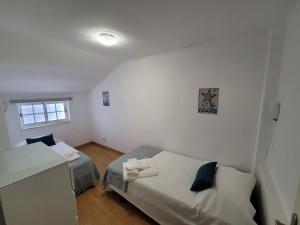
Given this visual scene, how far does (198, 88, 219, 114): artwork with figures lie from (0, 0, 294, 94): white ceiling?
71 cm

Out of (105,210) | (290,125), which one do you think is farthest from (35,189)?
(290,125)

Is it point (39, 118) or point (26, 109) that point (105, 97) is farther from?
point (26, 109)

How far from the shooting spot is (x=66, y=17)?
135 cm

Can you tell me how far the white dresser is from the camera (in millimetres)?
965

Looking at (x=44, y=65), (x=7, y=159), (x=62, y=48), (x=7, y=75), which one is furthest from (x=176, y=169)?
(x=7, y=75)

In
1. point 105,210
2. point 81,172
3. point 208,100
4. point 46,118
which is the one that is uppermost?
point 208,100

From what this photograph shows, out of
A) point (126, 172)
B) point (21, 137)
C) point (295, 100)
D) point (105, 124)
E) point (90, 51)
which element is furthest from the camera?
point (105, 124)

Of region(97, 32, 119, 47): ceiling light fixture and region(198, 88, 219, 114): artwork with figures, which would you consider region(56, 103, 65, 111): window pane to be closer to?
region(97, 32, 119, 47): ceiling light fixture

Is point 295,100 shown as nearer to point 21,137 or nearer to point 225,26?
point 225,26

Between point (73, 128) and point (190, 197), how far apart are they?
3.79m

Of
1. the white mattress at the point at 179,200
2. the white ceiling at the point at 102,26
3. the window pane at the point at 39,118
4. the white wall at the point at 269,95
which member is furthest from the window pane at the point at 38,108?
the white wall at the point at 269,95

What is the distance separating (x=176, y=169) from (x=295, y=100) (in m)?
1.51

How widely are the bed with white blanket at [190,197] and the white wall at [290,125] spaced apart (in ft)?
1.28

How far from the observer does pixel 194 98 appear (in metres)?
2.30
